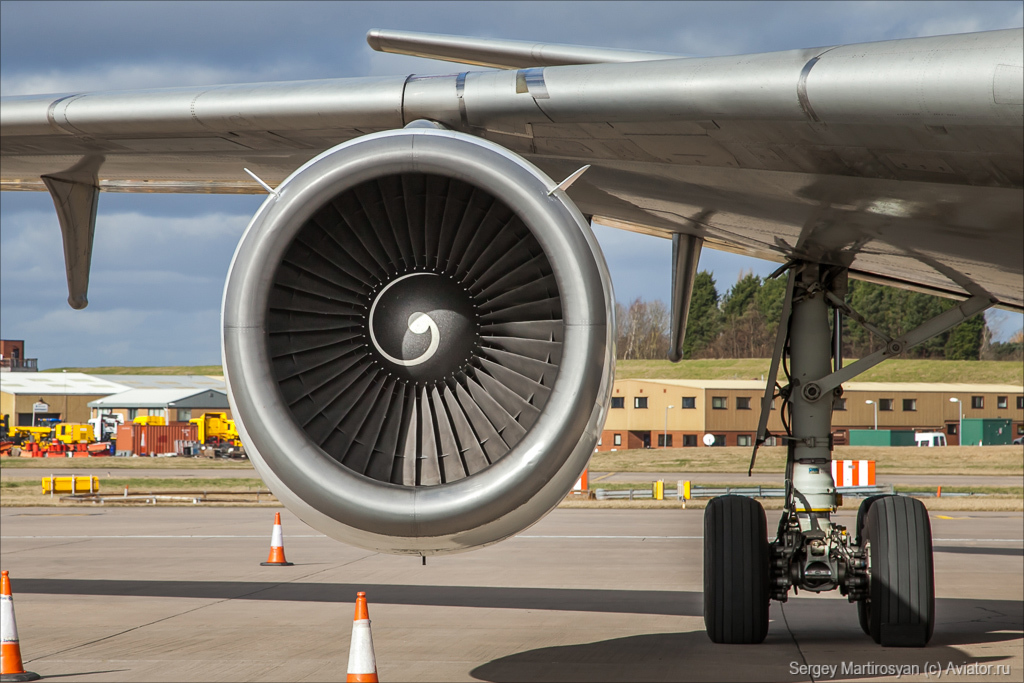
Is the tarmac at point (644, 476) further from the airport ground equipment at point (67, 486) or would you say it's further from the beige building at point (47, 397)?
the beige building at point (47, 397)

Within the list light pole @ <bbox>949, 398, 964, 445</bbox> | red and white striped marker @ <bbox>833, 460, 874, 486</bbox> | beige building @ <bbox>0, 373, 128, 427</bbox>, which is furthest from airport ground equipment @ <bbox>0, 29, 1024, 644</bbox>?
beige building @ <bbox>0, 373, 128, 427</bbox>

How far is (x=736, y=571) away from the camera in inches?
273

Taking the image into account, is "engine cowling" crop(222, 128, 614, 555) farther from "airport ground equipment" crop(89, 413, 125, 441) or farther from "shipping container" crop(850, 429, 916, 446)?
"airport ground equipment" crop(89, 413, 125, 441)

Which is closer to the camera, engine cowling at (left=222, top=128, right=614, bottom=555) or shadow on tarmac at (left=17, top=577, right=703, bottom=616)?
engine cowling at (left=222, top=128, right=614, bottom=555)

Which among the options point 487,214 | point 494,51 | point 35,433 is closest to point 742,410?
point 35,433

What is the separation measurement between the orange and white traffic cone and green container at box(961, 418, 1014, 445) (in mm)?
56295

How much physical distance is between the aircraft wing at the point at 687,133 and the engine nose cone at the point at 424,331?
2.89 ft

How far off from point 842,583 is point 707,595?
0.96 meters

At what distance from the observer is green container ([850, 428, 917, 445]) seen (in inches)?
2136

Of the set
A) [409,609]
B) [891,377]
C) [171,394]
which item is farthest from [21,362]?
[409,609]

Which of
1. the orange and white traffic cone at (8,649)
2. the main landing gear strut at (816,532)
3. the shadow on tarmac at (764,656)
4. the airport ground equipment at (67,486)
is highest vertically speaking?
the main landing gear strut at (816,532)

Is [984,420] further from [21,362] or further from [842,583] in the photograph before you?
[21,362]

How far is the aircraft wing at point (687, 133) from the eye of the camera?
3.43 meters

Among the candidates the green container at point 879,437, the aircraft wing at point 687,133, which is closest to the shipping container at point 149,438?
the green container at point 879,437
